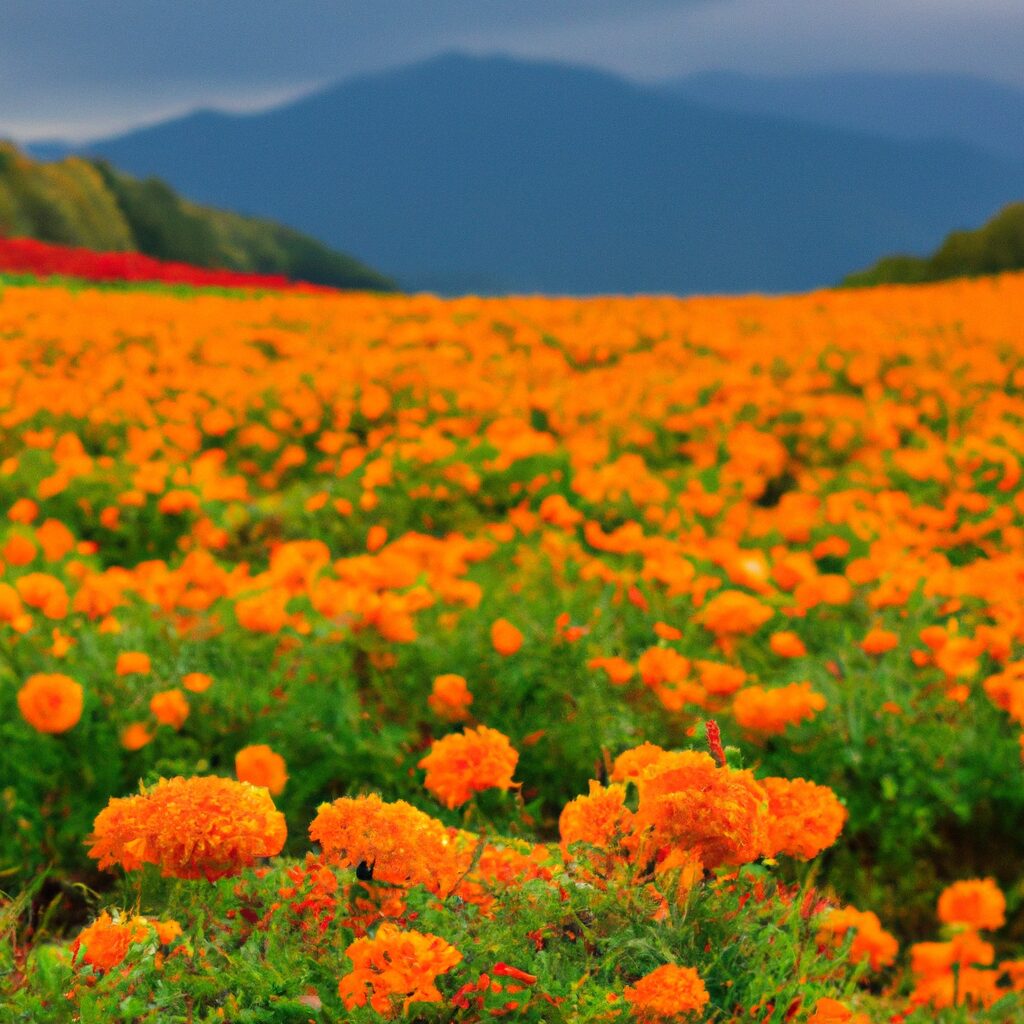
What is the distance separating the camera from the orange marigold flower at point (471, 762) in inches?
65.8

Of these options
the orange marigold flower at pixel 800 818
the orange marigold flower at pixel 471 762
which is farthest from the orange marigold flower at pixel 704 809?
the orange marigold flower at pixel 471 762

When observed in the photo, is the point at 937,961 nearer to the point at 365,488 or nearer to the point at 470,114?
the point at 365,488

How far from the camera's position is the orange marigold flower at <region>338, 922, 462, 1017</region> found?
1.13m

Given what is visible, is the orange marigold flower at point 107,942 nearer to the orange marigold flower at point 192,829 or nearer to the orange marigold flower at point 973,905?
the orange marigold flower at point 192,829

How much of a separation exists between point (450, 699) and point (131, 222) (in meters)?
32.7

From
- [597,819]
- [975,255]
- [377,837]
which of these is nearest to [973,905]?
[597,819]

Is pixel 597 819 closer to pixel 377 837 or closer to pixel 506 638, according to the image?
pixel 377 837

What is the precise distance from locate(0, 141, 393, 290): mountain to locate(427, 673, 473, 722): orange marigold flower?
2613 centimetres

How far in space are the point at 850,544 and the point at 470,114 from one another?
664ft

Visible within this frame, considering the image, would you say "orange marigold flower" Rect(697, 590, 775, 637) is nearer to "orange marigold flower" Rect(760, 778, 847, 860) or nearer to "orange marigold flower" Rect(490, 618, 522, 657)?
"orange marigold flower" Rect(490, 618, 522, 657)

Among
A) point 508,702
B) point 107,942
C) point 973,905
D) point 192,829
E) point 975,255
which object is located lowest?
point 973,905

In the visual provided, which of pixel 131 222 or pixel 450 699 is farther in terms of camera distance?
pixel 131 222

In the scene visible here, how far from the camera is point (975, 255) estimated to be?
2216 centimetres

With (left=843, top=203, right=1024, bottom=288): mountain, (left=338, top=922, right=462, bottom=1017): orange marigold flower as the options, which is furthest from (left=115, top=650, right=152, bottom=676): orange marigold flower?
(left=843, top=203, right=1024, bottom=288): mountain
